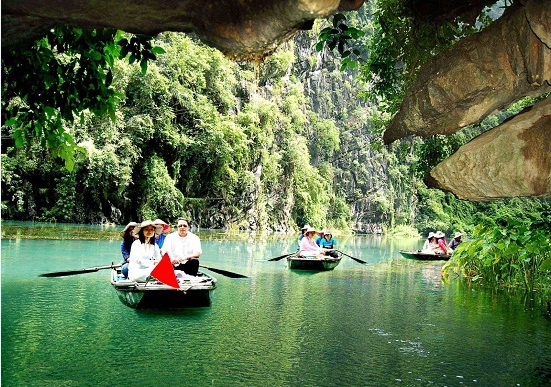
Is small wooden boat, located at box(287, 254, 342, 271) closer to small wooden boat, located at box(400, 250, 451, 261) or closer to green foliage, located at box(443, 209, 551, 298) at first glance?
green foliage, located at box(443, 209, 551, 298)

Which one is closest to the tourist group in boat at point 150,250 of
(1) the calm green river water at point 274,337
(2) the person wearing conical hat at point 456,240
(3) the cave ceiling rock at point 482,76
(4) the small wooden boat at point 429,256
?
(1) the calm green river water at point 274,337

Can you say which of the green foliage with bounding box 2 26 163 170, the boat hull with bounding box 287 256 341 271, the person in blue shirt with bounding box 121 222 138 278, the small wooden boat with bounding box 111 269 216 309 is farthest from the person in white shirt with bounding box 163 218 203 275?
the boat hull with bounding box 287 256 341 271

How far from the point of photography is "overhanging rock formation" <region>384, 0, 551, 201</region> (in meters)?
4.11

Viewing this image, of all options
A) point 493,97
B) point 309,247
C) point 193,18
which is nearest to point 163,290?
point 493,97

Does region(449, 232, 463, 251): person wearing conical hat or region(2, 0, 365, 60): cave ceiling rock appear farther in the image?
region(449, 232, 463, 251): person wearing conical hat

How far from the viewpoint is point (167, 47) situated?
26641 millimetres

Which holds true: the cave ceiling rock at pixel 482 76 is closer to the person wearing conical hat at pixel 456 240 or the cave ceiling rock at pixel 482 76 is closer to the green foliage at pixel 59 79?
the green foliage at pixel 59 79

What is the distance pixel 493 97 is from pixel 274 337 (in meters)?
3.45

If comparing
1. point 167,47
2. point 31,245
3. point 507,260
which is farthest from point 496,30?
point 167,47

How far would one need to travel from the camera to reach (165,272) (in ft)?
23.4

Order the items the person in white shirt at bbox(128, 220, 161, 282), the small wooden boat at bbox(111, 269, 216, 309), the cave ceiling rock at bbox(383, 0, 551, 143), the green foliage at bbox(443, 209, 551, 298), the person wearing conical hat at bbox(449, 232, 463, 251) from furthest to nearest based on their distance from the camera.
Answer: the person wearing conical hat at bbox(449, 232, 463, 251) < the green foliage at bbox(443, 209, 551, 298) < the person in white shirt at bbox(128, 220, 161, 282) < the small wooden boat at bbox(111, 269, 216, 309) < the cave ceiling rock at bbox(383, 0, 551, 143)

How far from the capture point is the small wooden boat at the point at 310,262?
13297 millimetres

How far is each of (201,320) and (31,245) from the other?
9.22 meters

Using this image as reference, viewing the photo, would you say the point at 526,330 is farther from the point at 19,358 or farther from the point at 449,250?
the point at 449,250
